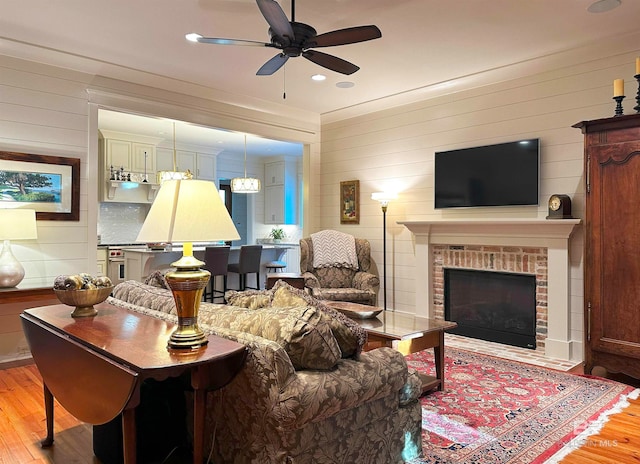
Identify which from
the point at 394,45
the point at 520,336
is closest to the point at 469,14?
the point at 394,45

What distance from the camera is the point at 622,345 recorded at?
3.26 m

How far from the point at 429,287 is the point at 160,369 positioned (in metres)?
3.95

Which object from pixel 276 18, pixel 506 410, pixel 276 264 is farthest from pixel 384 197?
pixel 276 18

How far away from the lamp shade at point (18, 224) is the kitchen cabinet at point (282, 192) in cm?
566

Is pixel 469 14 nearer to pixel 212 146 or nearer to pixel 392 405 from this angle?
pixel 392 405

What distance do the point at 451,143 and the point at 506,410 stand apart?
2967 millimetres

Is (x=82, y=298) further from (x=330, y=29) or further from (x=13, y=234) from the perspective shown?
(x=330, y=29)

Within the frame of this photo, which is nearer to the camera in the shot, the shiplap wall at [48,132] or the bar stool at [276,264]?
the shiplap wall at [48,132]

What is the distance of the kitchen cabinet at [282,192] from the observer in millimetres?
9188

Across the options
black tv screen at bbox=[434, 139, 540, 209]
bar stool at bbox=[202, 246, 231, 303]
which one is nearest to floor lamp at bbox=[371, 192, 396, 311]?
black tv screen at bbox=[434, 139, 540, 209]

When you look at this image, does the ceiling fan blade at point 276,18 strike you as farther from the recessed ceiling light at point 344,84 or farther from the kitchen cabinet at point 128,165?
the kitchen cabinet at point 128,165

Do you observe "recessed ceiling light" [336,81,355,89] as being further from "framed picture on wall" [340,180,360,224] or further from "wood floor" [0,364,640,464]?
"wood floor" [0,364,640,464]

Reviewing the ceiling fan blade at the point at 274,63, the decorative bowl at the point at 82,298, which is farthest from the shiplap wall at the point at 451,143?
the decorative bowl at the point at 82,298

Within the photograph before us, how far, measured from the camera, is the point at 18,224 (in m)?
3.66
